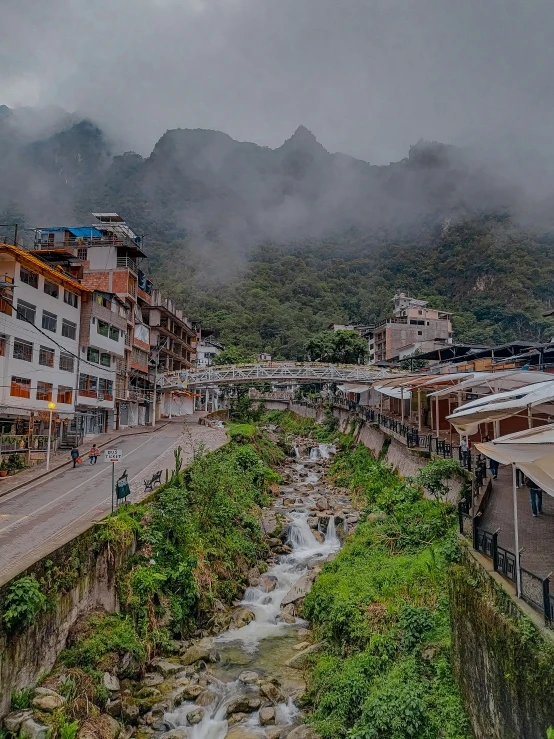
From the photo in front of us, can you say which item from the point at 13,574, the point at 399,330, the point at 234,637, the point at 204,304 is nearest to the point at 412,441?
the point at 234,637

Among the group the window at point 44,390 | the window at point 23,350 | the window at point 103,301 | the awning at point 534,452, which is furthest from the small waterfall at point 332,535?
the window at point 103,301

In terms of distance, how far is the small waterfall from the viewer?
21953 mm

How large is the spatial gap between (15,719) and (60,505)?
994cm

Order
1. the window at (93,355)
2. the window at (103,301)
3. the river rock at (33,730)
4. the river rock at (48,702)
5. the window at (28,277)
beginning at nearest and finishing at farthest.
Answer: the river rock at (33,730) → the river rock at (48,702) → the window at (28,277) → the window at (93,355) → the window at (103,301)

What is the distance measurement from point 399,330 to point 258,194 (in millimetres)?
138652

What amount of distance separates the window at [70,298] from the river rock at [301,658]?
2736 centimetres

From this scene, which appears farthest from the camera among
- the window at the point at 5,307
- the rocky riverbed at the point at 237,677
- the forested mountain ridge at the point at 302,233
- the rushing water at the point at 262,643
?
the forested mountain ridge at the point at 302,233

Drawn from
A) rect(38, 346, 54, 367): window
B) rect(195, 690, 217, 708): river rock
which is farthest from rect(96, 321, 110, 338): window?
→ rect(195, 690, 217, 708): river rock

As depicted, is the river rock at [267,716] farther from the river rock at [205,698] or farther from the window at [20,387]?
the window at [20,387]

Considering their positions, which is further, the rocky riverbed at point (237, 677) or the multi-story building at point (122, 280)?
the multi-story building at point (122, 280)

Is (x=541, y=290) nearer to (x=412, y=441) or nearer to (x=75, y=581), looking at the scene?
(x=412, y=441)

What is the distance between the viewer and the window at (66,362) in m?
32.2

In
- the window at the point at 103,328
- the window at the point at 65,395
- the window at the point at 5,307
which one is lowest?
the window at the point at 65,395

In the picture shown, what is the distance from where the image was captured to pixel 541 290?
322 feet
